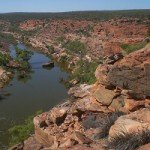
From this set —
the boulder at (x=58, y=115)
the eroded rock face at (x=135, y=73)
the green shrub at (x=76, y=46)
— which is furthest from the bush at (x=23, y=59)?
the eroded rock face at (x=135, y=73)

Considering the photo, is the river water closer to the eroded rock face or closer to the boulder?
the boulder

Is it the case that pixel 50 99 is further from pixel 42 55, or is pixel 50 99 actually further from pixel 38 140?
pixel 42 55

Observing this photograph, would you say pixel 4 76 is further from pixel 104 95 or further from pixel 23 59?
pixel 104 95

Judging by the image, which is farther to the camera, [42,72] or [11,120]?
[42,72]

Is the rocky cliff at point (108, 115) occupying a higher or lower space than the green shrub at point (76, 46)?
higher

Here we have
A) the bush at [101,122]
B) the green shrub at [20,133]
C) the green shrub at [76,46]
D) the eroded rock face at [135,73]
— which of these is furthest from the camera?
the green shrub at [76,46]

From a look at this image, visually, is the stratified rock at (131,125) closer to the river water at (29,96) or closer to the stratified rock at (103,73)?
the stratified rock at (103,73)

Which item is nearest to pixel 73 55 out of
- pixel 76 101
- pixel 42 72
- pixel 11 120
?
pixel 42 72
